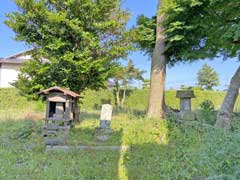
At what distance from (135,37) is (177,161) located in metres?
5.14

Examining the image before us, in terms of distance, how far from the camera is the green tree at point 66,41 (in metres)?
7.36

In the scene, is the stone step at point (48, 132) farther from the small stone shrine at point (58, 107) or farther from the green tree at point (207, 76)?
the green tree at point (207, 76)

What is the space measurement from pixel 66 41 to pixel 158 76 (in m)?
3.04

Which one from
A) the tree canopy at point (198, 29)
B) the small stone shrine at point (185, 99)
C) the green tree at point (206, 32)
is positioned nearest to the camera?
the green tree at point (206, 32)

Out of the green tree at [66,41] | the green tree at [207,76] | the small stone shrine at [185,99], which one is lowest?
the small stone shrine at [185,99]

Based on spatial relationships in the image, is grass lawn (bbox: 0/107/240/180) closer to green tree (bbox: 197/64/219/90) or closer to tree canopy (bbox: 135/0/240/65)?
tree canopy (bbox: 135/0/240/65)

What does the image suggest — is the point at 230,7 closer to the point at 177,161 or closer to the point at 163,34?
the point at 163,34

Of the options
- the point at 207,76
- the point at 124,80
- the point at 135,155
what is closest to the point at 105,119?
the point at 135,155

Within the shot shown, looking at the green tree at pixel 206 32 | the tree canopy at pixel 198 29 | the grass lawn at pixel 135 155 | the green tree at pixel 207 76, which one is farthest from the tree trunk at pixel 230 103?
the green tree at pixel 207 76

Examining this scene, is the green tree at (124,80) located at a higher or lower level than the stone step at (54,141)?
higher

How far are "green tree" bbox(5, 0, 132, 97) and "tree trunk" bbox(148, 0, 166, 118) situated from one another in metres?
1.03

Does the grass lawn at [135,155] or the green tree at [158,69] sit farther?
the green tree at [158,69]

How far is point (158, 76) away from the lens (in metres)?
8.22

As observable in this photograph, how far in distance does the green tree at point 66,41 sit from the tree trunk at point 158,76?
1033 millimetres
